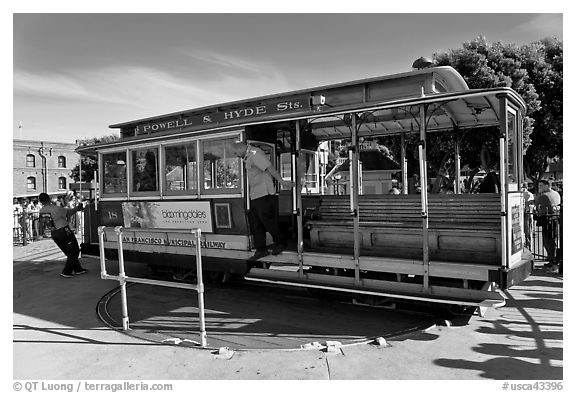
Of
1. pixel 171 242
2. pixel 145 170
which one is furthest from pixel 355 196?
pixel 145 170

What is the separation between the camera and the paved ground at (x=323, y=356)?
4121 mm

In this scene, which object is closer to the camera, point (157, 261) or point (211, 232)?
point (211, 232)

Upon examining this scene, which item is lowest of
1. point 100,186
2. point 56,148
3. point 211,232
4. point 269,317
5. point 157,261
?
point 269,317

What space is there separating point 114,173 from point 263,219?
392cm

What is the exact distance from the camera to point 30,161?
44906 millimetres

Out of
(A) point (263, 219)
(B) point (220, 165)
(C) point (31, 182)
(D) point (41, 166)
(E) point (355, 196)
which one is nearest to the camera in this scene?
(E) point (355, 196)

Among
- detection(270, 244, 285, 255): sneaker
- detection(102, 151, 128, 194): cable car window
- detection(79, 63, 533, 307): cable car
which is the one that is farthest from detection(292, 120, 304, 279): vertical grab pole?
detection(102, 151, 128, 194): cable car window

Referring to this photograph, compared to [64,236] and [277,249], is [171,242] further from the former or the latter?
[64,236]

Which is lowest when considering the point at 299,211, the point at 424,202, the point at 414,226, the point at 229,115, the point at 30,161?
the point at 414,226

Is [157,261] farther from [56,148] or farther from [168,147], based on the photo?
[56,148]

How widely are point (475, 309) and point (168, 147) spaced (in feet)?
19.2

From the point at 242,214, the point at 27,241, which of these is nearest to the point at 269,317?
the point at 242,214

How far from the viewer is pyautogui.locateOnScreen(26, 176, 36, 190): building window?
4481cm

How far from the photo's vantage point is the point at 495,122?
7180 mm
